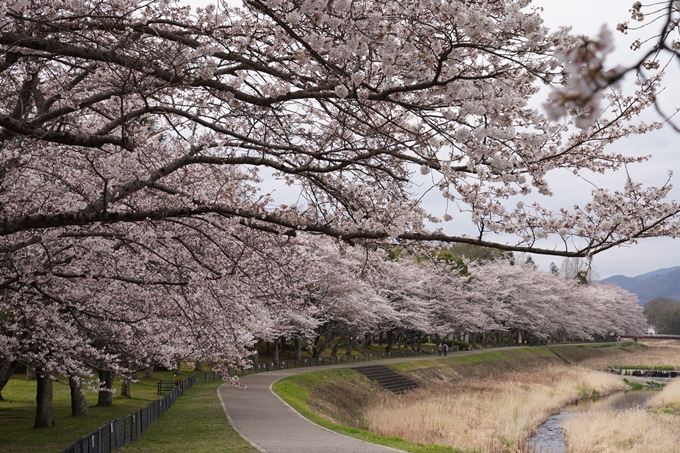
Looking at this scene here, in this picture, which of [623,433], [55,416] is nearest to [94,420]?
[55,416]

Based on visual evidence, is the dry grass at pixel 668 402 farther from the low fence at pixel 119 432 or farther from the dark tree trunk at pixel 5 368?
the dark tree trunk at pixel 5 368

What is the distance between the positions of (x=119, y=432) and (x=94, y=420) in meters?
5.89

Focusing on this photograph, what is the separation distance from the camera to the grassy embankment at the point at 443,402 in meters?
18.1

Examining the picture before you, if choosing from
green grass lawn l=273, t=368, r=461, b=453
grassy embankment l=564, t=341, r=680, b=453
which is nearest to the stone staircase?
green grass lawn l=273, t=368, r=461, b=453

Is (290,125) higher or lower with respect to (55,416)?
higher

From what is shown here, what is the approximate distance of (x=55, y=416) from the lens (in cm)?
1888

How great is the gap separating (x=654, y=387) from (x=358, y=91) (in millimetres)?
40635

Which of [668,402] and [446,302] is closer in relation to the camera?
[668,402]

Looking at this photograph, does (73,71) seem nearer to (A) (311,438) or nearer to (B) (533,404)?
(A) (311,438)

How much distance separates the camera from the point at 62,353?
1159 centimetres

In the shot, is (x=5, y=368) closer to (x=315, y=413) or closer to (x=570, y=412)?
(x=315, y=413)

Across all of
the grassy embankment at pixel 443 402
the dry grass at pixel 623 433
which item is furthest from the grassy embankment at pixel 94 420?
the dry grass at pixel 623 433

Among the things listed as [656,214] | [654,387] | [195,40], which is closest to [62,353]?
[195,40]

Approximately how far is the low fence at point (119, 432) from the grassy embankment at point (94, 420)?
0.97 feet
